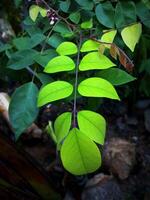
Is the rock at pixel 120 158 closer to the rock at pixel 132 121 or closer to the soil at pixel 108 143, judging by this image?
the soil at pixel 108 143

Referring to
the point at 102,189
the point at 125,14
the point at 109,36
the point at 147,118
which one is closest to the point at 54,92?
the point at 109,36

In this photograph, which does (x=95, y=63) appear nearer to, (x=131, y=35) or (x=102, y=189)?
(x=131, y=35)

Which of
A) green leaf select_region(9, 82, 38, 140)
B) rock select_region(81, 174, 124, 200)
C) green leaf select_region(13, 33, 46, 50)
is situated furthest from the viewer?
rock select_region(81, 174, 124, 200)

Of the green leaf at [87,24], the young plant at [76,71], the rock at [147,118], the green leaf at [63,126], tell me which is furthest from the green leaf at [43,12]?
the rock at [147,118]

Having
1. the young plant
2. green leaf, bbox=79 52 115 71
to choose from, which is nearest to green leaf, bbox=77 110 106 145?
the young plant

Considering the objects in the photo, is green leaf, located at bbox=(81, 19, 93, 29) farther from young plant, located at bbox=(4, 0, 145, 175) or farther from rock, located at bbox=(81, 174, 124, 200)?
rock, located at bbox=(81, 174, 124, 200)

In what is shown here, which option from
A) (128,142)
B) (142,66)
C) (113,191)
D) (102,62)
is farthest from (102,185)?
(102,62)

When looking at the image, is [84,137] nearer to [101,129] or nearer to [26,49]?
[101,129]
